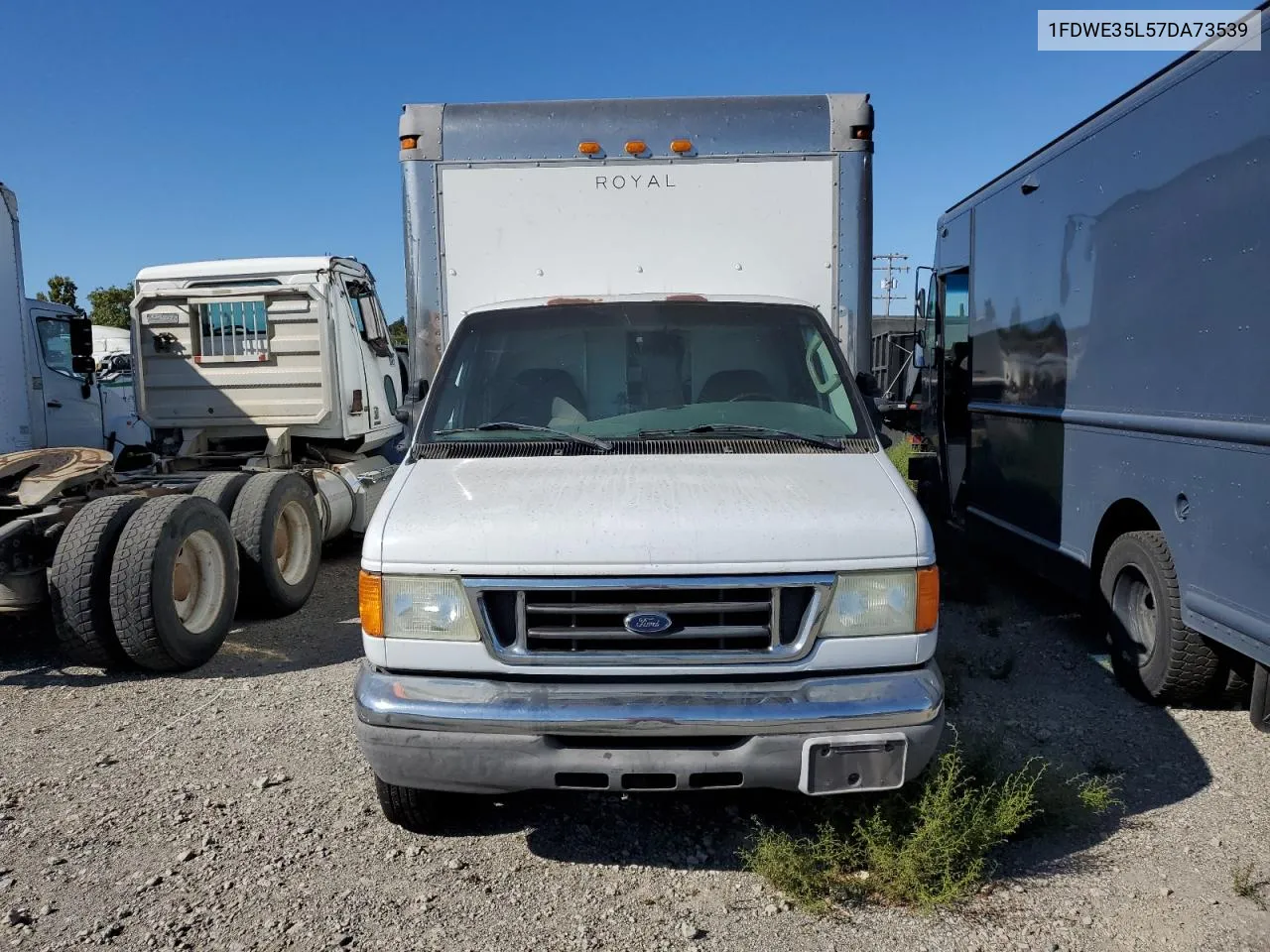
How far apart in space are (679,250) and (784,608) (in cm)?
265

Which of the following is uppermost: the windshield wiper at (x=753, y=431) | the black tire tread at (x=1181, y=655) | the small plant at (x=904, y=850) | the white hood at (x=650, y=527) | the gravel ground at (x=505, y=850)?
the windshield wiper at (x=753, y=431)

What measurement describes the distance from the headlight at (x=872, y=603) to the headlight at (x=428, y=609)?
123 centimetres

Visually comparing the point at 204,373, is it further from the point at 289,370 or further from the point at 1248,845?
the point at 1248,845

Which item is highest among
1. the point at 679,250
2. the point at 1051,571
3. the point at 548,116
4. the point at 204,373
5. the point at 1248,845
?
the point at 548,116

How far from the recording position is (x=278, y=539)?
24.4 ft

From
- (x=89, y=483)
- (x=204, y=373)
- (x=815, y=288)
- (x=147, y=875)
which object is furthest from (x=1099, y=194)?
(x=204, y=373)

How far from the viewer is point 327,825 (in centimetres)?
387

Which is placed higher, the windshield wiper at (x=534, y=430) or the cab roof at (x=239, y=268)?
the cab roof at (x=239, y=268)

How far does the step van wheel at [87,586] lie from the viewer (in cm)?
537

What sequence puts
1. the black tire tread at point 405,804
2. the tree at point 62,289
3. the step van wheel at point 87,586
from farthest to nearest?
the tree at point 62,289 < the step van wheel at point 87,586 < the black tire tread at point 405,804

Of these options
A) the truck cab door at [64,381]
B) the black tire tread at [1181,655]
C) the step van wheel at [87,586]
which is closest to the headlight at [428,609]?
the step van wheel at [87,586]

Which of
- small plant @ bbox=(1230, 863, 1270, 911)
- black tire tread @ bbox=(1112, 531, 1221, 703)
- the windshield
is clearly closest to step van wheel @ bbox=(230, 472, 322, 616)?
the windshield

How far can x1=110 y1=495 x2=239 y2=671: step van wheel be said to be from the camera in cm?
542

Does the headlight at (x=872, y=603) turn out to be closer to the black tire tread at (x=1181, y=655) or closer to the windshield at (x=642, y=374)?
the windshield at (x=642, y=374)
